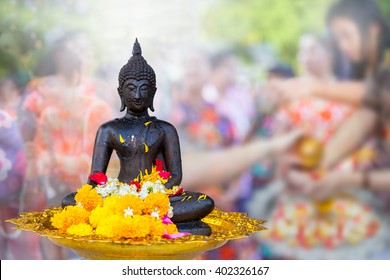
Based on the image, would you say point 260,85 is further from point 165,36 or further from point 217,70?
point 165,36

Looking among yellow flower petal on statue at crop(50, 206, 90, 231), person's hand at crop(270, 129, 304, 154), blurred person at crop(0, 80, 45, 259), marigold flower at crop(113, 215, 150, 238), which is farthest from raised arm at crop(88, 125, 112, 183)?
person's hand at crop(270, 129, 304, 154)

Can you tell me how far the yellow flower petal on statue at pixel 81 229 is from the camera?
2617mm

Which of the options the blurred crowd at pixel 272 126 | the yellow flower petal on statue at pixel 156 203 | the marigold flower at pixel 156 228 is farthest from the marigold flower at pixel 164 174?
the blurred crowd at pixel 272 126

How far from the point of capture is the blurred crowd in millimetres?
5590

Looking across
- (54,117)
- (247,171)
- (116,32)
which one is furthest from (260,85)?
(54,117)

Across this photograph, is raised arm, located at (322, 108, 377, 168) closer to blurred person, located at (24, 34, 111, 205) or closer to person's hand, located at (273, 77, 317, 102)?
person's hand, located at (273, 77, 317, 102)

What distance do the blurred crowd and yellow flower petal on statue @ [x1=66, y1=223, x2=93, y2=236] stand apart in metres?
2.95

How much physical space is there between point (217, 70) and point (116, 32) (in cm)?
105

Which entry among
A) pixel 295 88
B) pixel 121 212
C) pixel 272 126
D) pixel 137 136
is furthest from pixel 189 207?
pixel 295 88

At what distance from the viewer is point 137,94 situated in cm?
313

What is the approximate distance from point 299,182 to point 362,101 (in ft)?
3.28

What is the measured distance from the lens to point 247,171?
5.68 m

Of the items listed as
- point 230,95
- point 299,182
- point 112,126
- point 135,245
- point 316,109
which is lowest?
point 135,245

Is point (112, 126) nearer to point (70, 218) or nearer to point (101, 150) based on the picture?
point (101, 150)
